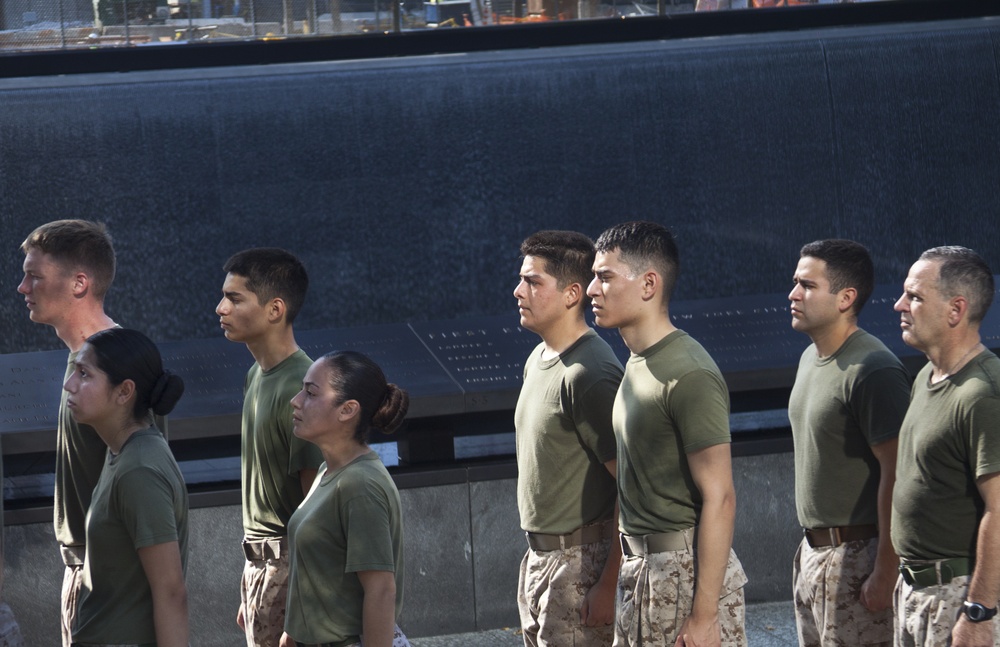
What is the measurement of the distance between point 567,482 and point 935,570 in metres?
1.07

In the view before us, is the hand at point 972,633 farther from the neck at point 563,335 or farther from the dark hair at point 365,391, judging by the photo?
the dark hair at point 365,391

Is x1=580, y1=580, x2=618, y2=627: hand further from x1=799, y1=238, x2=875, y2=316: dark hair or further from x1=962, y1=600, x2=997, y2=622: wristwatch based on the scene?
x1=799, y1=238, x2=875, y2=316: dark hair

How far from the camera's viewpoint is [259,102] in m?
7.30

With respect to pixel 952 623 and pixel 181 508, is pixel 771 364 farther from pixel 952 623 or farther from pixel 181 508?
pixel 181 508

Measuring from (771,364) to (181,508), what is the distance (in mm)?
3531

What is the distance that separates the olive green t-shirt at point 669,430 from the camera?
338 centimetres

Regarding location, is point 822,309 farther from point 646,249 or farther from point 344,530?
point 344,530

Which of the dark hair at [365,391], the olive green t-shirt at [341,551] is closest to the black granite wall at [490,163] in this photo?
the dark hair at [365,391]

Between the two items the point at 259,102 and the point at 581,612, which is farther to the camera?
the point at 259,102

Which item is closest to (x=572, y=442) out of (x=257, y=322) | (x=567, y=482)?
(x=567, y=482)

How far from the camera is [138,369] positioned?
3254 millimetres

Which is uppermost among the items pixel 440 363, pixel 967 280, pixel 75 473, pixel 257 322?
pixel 967 280

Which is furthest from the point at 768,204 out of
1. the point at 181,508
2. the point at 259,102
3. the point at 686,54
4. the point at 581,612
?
the point at 181,508

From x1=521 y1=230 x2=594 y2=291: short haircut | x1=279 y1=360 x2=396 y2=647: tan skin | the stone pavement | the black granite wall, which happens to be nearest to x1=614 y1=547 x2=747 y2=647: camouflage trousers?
x1=279 y1=360 x2=396 y2=647: tan skin
